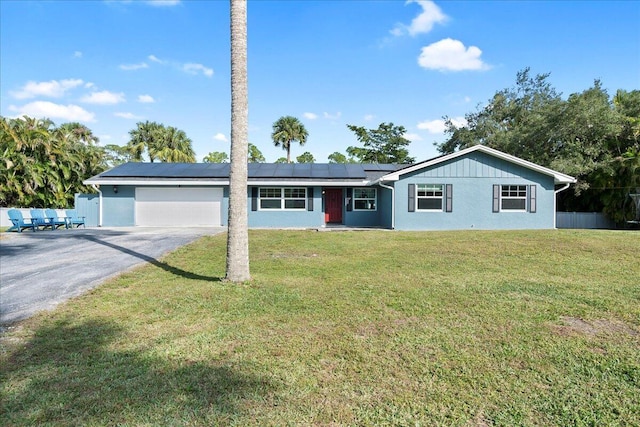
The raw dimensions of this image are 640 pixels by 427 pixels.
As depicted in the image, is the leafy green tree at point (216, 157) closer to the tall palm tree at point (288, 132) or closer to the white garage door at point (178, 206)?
the tall palm tree at point (288, 132)

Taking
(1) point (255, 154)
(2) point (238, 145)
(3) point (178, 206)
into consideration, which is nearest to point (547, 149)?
(3) point (178, 206)

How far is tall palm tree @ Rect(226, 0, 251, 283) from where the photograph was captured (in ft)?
19.9

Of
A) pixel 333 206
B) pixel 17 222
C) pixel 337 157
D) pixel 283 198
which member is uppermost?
pixel 337 157

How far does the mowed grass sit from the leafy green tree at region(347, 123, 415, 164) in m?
31.0

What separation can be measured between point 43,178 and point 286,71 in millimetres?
15792

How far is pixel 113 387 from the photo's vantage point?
274cm

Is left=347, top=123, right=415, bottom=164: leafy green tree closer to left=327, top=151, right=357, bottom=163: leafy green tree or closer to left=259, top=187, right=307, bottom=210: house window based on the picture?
left=327, top=151, right=357, bottom=163: leafy green tree

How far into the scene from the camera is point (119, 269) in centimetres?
727

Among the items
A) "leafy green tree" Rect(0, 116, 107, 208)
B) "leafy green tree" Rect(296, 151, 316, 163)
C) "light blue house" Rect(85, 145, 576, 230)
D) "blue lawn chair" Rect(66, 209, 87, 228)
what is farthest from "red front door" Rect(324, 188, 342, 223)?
"leafy green tree" Rect(296, 151, 316, 163)

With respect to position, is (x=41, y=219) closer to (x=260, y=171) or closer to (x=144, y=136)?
(x=260, y=171)

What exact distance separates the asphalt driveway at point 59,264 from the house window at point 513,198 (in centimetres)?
1372

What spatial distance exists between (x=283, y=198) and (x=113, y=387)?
51.4 feet

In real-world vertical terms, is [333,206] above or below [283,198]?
below

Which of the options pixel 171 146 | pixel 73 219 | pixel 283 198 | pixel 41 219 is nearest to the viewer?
pixel 41 219
